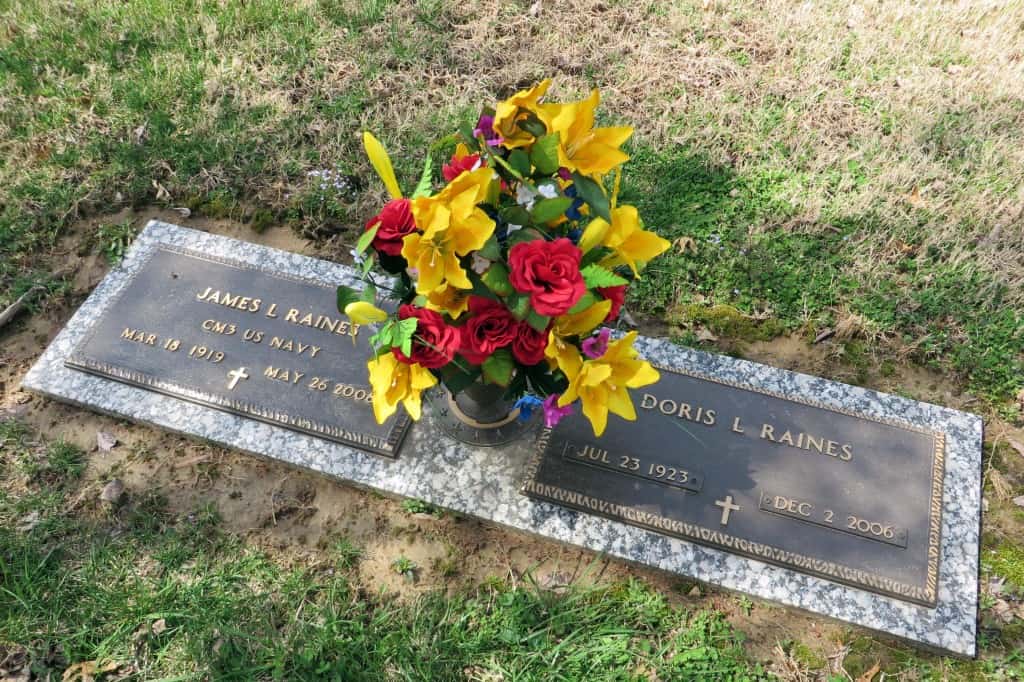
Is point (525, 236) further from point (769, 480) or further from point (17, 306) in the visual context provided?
point (17, 306)

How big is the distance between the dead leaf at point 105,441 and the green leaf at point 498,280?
2.07 meters

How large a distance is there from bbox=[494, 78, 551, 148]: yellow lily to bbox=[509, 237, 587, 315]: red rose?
0.32m

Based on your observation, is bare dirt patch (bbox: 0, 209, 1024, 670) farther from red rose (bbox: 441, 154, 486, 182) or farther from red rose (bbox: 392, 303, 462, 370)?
red rose (bbox: 441, 154, 486, 182)

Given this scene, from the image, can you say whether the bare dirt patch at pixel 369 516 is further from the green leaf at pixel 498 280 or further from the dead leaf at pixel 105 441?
the green leaf at pixel 498 280

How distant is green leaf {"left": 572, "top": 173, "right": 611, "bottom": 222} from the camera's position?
1.97 meters

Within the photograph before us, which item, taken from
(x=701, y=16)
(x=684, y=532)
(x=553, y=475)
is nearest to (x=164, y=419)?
(x=553, y=475)

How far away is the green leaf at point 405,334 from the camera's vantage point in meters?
1.94

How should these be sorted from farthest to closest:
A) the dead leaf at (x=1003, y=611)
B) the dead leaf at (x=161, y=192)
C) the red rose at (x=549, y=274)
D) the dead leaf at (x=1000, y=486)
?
the dead leaf at (x=161, y=192), the dead leaf at (x=1000, y=486), the dead leaf at (x=1003, y=611), the red rose at (x=549, y=274)

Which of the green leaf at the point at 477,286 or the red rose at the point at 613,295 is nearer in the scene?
the green leaf at the point at 477,286

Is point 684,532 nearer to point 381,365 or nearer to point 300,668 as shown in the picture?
point 381,365

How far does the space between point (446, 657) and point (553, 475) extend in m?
0.73

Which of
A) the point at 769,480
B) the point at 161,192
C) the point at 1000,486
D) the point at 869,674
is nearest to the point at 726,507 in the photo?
the point at 769,480

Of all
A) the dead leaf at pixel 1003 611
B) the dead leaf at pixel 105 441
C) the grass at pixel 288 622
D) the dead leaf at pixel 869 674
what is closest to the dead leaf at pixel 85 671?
the grass at pixel 288 622

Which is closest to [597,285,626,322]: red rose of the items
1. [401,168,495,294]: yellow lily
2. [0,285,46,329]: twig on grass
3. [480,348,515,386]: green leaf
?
[480,348,515,386]: green leaf
